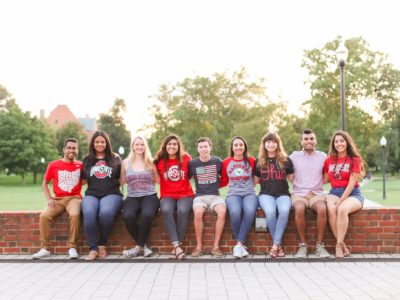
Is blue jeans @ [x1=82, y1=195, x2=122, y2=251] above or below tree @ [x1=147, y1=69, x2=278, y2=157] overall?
below

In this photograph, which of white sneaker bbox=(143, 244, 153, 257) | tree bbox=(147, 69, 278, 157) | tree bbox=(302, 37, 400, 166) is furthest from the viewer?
tree bbox=(147, 69, 278, 157)

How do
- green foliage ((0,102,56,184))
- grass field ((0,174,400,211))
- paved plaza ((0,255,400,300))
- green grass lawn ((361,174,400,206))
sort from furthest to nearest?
green foliage ((0,102,56,184)), green grass lawn ((361,174,400,206)), grass field ((0,174,400,211)), paved plaza ((0,255,400,300))

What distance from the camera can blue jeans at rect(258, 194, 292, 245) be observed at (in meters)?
7.55

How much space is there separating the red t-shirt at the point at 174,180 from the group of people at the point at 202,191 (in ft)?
0.05

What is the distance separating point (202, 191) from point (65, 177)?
6.51 feet

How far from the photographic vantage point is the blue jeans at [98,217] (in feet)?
25.2

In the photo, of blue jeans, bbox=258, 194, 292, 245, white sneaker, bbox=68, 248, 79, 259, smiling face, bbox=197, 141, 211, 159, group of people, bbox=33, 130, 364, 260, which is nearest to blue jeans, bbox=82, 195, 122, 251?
group of people, bbox=33, 130, 364, 260

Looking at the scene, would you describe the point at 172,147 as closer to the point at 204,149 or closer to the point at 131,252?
the point at 204,149

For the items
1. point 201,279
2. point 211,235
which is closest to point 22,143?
point 211,235

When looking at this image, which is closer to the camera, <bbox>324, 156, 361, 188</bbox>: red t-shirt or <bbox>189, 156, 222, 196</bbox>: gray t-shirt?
<bbox>324, 156, 361, 188</bbox>: red t-shirt

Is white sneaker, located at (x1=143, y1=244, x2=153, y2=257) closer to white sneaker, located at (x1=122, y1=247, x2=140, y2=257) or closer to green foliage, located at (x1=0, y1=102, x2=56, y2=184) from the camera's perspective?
white sneaker, located at (x1=122, y1=247, x2=140, y2=257)

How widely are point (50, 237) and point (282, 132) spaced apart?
42617 millimetres

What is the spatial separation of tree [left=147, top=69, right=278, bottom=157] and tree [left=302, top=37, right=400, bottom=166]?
326 inches

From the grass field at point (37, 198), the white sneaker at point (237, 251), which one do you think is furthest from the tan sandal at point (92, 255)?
the grass field at point (37, 198)
